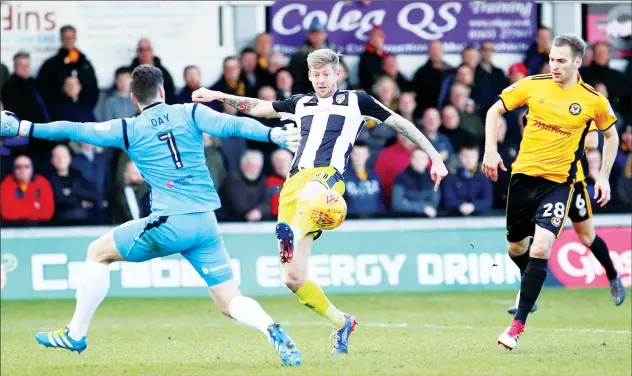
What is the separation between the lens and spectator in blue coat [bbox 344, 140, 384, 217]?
17.5 m

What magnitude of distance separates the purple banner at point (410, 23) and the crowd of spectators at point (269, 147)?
63cm

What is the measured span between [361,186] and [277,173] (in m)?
1.19

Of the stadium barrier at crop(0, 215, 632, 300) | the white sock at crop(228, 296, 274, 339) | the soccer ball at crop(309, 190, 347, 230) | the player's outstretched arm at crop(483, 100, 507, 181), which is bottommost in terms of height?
the stadium barrier at crop(0, 215, 632, 300)

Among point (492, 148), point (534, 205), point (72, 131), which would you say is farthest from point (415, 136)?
point (72, 131)

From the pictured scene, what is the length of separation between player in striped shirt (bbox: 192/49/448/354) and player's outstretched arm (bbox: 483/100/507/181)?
576mm

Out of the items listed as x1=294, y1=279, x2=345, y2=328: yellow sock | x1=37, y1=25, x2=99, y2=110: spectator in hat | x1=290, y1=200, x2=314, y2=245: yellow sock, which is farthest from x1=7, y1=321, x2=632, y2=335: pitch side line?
x1=37, y1=25, x2=99, y2=110: spectator in hat

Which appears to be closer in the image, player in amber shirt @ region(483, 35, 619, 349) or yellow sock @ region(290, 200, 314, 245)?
yellow sock @ region(290, 200, 314, 245)

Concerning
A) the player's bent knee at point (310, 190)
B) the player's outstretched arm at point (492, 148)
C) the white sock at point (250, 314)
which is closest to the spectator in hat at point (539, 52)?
the player's outstretched arm at point (492, 148)

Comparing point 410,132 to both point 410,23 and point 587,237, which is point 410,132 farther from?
point 410,23

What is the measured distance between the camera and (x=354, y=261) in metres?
17.0

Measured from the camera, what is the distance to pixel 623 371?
888cm

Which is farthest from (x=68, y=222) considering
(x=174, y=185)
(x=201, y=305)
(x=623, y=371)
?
(x=623, y=371)

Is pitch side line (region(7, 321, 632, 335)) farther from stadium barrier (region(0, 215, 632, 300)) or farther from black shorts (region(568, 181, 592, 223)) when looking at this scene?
stadium barrier (region(0, 215, 632, 300))

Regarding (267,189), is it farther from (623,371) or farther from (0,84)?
(623,371)
